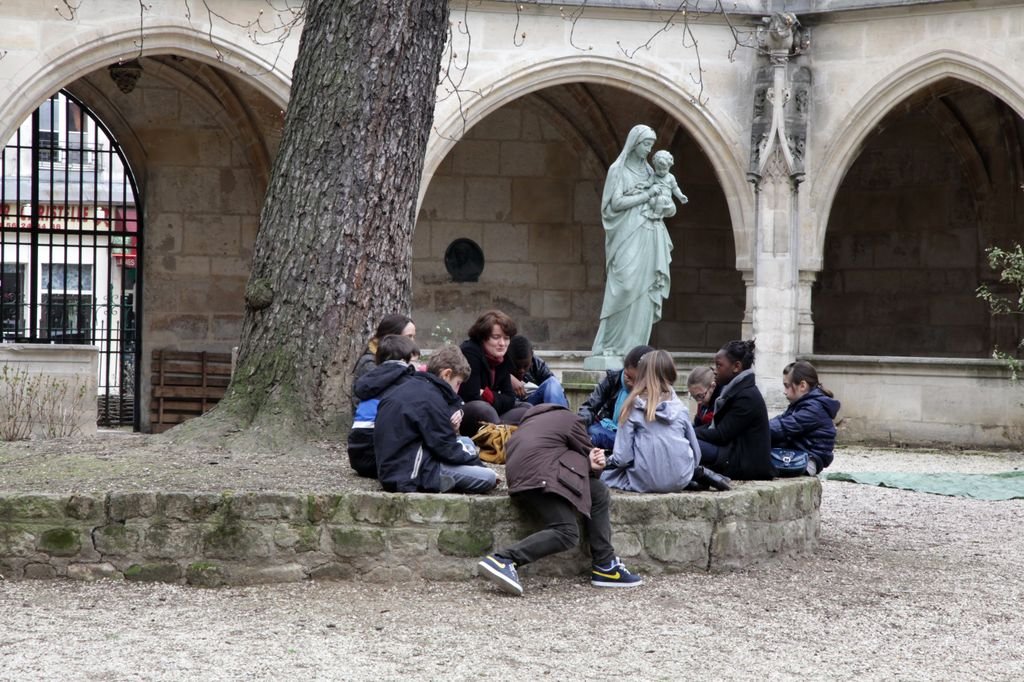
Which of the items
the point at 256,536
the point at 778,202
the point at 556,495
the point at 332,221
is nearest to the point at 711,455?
the point at 556,495

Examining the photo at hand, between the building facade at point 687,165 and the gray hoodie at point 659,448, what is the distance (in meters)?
5.68

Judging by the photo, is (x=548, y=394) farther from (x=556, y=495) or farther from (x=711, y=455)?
(x=556, y=495)

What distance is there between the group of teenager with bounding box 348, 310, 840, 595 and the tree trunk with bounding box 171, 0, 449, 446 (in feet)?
1.54

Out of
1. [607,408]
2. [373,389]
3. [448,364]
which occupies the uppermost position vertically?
[448,364]

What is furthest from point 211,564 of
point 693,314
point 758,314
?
point 693,314

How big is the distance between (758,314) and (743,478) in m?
7.11

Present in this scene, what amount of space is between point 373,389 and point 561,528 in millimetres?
983

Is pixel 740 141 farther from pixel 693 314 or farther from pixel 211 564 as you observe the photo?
pixel 211 564

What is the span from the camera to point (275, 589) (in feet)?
17.6

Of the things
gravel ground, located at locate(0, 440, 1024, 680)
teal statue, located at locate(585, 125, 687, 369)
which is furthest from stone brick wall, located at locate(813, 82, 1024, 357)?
gravel ground, located at locate(0, 440, 1024, 680)

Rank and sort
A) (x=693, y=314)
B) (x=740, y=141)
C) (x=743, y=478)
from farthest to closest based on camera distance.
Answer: (x=693, y=314) < (x=740, y=141) < (x=743, y=478)

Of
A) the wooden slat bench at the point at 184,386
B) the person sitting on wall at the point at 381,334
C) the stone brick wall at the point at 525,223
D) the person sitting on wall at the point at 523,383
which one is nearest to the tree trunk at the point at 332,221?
the person sitting on wall at the point at 381,334

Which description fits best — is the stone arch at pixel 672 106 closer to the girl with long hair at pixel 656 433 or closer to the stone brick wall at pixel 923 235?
the stone brick wall at pixel 923 235

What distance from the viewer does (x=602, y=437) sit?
6.56m
